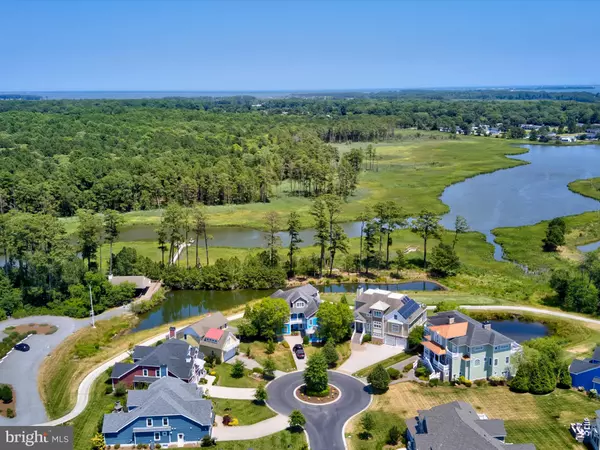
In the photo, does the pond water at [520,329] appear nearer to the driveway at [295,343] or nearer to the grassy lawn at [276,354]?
the driveway at [295,343]

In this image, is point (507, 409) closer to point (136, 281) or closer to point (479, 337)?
point (479, 337)

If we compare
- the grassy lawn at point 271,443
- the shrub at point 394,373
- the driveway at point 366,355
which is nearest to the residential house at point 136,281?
the driveway at point 366,355

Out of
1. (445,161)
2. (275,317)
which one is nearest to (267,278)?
(275,317)

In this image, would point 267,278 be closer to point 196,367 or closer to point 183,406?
point 196,367

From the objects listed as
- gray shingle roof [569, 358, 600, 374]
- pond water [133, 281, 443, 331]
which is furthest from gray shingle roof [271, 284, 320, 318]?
gray shingle roof [569, 358, 600, 374]

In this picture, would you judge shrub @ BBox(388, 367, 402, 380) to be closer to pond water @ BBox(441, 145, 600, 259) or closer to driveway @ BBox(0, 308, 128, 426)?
driveway @ BBox(0, 308, 128, 426)

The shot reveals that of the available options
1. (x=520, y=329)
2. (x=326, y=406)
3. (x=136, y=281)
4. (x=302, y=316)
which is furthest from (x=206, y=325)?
(x=520, y=329)

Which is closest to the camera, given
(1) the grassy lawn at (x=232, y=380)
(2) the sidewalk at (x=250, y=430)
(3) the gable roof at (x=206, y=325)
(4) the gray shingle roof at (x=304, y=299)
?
(2) the sidewalk at (x=250, y=430)
